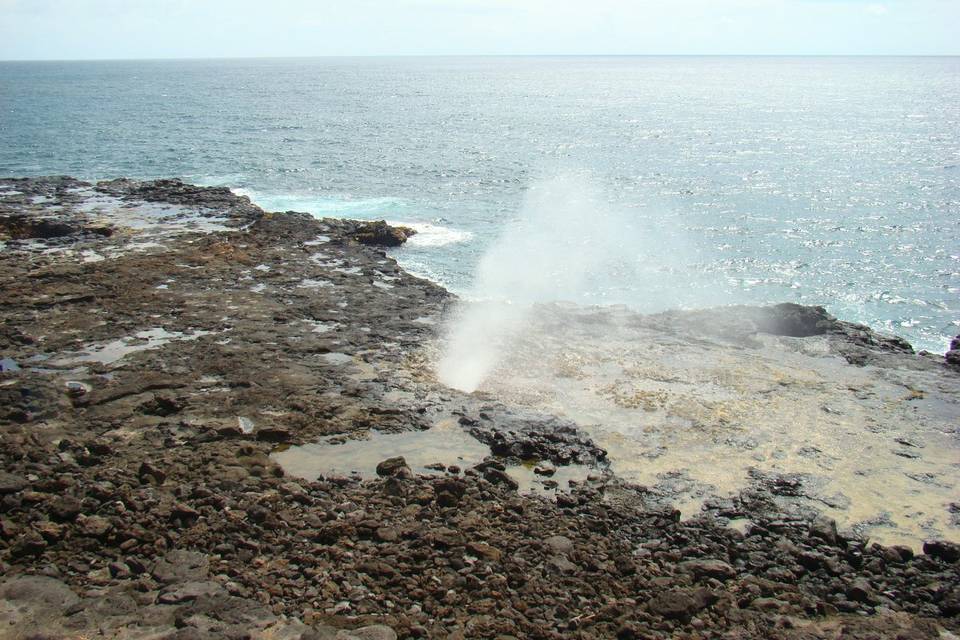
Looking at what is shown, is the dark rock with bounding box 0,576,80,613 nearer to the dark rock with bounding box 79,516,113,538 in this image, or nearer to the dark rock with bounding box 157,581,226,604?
the dark rock with bounding box 79,516,113,538

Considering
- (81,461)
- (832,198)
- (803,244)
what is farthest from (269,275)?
(832,198)

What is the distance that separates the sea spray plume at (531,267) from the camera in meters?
28.4

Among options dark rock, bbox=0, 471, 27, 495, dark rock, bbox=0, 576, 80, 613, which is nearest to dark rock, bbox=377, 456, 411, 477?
dark rock, bbox=0, 576, 80, 613

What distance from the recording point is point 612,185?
69250 millimetres

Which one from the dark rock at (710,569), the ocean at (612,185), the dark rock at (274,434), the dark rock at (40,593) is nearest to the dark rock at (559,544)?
the dark rock at (710,569)

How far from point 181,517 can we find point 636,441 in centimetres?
1265

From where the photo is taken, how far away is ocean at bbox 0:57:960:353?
142 feet

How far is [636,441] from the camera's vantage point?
73.1ft

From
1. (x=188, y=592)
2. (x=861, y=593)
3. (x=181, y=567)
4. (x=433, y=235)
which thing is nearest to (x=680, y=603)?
(x=861, y=593)

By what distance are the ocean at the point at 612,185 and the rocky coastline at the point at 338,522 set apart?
14546 millimetres

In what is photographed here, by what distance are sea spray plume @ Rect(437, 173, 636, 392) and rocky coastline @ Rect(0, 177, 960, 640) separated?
1.91 metres

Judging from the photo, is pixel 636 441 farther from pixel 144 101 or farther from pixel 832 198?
pixel 144 101

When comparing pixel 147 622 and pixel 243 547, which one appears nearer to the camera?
pixel 147 622

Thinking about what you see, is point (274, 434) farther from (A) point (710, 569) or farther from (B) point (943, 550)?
(B) point (943, 550)
